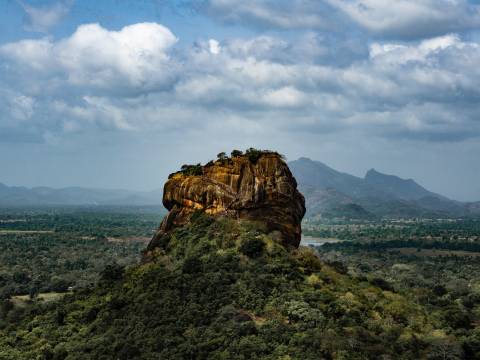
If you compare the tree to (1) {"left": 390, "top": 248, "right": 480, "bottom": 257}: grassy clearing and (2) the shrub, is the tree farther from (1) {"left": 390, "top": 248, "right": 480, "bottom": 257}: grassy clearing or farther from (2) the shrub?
(1) {"left": 390, "top": 248, "right": 480, "bottom": 257}: grassy clearing

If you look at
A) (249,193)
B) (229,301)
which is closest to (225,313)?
(229,301)

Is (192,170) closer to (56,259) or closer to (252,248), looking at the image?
(252,248)

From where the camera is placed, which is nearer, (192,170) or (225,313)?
(225,313)

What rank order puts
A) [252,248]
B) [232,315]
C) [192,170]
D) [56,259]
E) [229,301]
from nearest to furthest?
1. [232,315]
2. [229,301]
3. [252,248]
4. [192,170]
5. [56,259]

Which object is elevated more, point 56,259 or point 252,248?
point 252,248

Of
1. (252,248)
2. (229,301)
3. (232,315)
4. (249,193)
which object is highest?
(249,193)

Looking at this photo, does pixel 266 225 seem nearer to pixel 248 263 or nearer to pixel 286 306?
pixel 248 263

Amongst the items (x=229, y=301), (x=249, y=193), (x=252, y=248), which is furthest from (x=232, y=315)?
(x=249, y=193)

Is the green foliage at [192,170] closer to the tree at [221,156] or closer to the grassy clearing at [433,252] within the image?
the tree at [221,156]

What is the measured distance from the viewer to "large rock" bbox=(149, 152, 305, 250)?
52781 millimetres

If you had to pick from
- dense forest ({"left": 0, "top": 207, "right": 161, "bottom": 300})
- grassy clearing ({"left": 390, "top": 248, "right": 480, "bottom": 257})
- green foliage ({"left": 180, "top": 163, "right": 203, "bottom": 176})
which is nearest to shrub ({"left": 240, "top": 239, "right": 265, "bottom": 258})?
green foliage ({"left": 180, "top": 163, "right": 203, "bottom": 176})

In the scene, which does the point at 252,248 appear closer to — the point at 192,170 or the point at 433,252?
the point at 192,170

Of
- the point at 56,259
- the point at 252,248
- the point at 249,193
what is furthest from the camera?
the point at 56,259

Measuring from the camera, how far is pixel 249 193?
52.9 meters
